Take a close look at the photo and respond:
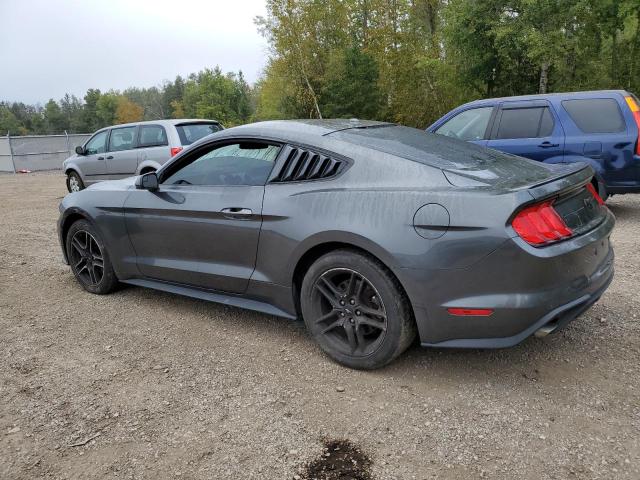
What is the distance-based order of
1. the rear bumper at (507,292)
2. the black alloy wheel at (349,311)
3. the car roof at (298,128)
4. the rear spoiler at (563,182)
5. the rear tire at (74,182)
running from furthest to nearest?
the rear tire at (74,182), the car roof at (298,128), the black alloy wheel at (349,311), the rear spoiler at (563,182), the rear bumper at (507,292)

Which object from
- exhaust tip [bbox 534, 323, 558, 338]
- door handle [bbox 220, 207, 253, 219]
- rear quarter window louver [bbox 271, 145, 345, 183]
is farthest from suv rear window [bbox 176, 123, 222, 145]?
exhaust tip [bbox 534, 323, 558, 338]

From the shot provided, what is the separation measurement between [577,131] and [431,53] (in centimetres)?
2396

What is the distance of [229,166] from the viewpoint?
3.63m

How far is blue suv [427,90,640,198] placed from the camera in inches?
251

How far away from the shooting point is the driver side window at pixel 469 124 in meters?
7.36

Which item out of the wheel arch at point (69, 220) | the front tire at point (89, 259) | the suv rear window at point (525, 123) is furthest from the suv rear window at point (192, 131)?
the suv rear window at point (525, 123)

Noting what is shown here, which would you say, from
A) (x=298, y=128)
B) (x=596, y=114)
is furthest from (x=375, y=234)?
(x=596, y=114)

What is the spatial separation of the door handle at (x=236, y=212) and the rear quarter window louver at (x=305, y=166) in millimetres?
271

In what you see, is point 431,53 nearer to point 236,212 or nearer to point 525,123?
point 525,123

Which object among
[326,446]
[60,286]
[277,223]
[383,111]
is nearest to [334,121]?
[277,223]

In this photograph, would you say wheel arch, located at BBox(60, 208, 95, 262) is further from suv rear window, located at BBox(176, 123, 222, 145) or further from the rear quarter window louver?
suv rear window, located at BBox(176, 123, 222, 145)

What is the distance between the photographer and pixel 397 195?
279 centimetres

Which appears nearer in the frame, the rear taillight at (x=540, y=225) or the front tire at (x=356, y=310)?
the rear taillight at (x=540, y=225)

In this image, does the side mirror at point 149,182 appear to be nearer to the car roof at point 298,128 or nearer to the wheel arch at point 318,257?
the car roof at point 298,128
